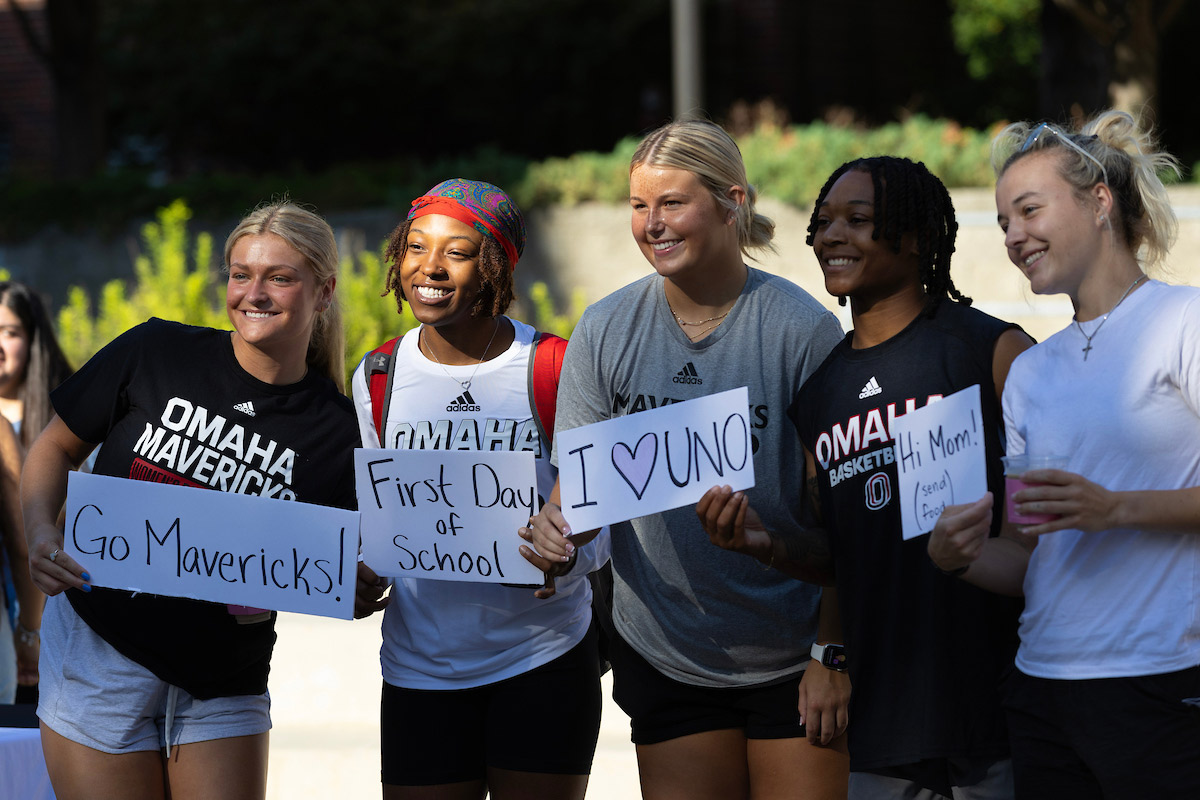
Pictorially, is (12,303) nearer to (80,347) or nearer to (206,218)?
(80,347)

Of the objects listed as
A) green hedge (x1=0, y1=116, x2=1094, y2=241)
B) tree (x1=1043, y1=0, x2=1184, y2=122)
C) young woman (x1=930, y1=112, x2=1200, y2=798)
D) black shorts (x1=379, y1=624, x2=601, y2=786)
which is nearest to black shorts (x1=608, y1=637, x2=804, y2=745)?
black shorts (x1=379, y1=624, x2=601, y2=786)

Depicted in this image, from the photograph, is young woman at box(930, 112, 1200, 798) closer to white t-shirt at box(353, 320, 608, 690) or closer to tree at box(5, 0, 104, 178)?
white t-shirt at box(353, 320, 608, 690)

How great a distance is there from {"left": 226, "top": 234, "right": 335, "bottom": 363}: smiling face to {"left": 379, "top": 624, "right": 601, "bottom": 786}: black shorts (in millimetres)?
917

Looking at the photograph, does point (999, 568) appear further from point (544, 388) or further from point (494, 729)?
point (494, 729)

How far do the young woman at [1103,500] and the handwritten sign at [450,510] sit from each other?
3.38 feet

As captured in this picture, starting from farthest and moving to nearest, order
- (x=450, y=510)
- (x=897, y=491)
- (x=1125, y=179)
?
(x=450, y=510) < (x=897, y=491) < (x=1125, y=179)

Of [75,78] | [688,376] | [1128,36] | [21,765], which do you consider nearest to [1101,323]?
[688,376]

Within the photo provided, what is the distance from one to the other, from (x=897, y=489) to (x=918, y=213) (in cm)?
60

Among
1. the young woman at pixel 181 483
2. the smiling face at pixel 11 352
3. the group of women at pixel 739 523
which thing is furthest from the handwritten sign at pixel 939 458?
the smiling face at pixel 11 352

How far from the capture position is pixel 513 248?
131 inches

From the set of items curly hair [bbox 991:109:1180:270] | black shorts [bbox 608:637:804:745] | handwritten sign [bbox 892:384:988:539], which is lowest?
black shorts [bbox 608:637:804:745]

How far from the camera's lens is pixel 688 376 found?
2.99 m

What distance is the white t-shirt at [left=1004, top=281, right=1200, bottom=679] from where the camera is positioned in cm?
244

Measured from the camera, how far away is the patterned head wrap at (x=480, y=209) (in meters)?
3.23
